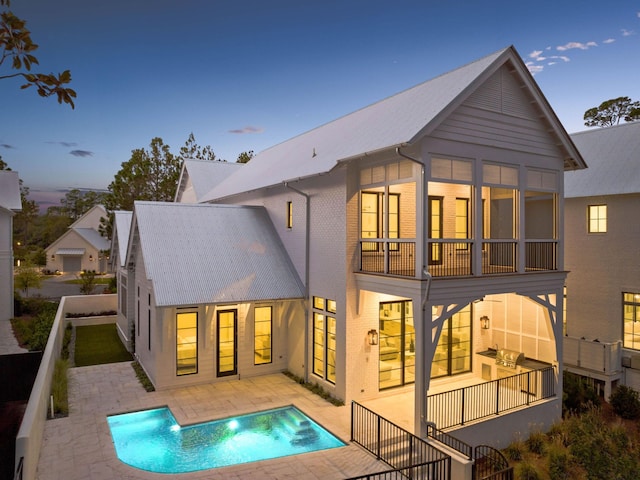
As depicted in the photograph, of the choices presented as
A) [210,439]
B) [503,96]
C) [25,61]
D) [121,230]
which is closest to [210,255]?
[210,439]

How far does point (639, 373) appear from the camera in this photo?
15.3 metres

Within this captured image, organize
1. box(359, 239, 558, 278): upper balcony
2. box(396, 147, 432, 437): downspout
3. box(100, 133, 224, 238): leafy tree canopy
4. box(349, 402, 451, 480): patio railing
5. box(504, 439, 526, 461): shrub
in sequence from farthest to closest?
box(100, 133, 224, 238): leafy tree canopy < box(359, 239, 558, 278): upper balcony < box(504, 439, 526, 461): shrub < box(396, 147, 432, 437): downspout < box(349, 402, 451, 480): patio railing

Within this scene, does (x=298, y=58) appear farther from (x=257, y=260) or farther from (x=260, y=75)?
(x=257, y=260)

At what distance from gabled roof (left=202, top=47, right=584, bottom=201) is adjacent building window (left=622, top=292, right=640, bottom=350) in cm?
529

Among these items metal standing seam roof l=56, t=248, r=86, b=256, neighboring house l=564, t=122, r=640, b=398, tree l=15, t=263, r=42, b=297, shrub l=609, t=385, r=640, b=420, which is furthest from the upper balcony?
metal standing seam roof l=56, t=248, r=86, b=256

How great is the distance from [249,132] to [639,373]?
43455mm

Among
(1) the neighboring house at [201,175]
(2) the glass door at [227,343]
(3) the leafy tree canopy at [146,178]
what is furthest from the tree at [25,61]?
(3) the leafy tree canopy at [146,178]

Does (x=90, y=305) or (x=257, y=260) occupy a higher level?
(x=257, y=260)

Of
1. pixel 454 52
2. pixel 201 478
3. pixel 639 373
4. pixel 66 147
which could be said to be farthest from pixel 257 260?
pixel 66 147

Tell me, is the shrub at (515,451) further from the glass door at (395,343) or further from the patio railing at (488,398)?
the glass door at (395,343)

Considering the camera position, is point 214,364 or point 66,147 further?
point 66,147

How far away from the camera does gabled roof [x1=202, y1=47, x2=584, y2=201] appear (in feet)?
36.9

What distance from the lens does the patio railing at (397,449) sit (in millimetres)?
9133

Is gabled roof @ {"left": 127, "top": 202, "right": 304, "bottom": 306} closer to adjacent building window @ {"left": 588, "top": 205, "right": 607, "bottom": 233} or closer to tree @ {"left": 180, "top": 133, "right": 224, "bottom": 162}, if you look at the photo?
adjacent building window @ {"left": 588, "top": 205, "right": 607, "bottom": 233}
